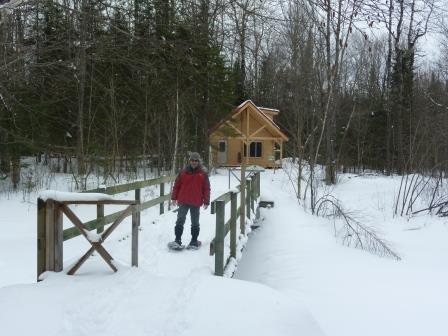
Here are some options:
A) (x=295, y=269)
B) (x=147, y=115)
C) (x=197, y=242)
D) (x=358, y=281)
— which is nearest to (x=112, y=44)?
(x=197, y=242)

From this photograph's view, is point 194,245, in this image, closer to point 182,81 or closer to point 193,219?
point 193,219

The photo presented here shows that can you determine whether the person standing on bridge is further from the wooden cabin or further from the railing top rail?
the wooden cabin

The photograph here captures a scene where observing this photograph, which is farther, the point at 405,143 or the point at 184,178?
the point at 405,143

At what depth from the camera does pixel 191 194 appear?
7535mm

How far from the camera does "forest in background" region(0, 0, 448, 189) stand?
577 centimetres

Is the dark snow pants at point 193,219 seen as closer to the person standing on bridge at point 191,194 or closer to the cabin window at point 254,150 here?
the person standing on bridge at point 191,194

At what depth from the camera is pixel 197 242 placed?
757 cm

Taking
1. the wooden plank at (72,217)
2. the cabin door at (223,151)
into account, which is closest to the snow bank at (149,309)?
the wooden plank at (72,217)

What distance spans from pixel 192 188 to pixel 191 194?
0.10 m

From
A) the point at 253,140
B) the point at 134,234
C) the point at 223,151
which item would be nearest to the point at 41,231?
the point at 134,234

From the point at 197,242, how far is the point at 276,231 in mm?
4377

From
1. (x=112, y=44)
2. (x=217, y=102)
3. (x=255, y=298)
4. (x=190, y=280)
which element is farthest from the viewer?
(x=217, y=102)

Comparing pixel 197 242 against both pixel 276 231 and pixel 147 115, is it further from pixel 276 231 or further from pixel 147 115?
pixel 147 115

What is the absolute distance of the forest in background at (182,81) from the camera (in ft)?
18.9
